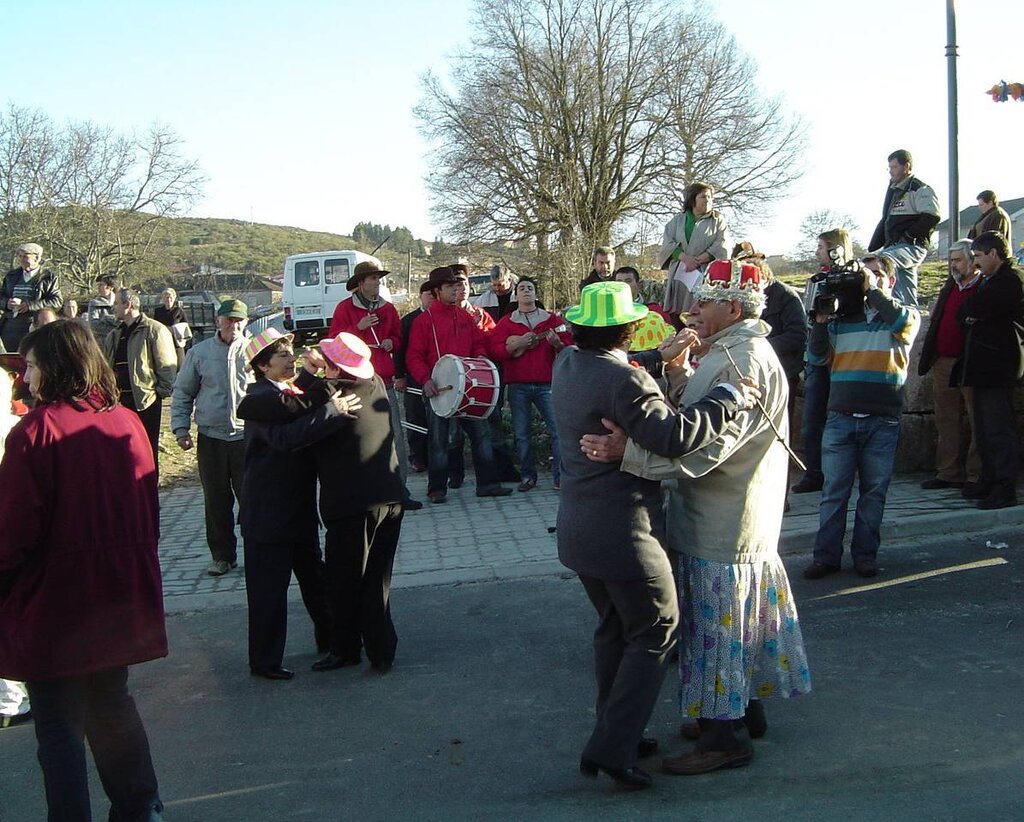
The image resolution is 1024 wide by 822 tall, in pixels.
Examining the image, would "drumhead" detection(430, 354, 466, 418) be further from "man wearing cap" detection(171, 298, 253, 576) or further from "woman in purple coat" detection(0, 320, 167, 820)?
"woman in purple coat" detection(0, 320, 167, 820)

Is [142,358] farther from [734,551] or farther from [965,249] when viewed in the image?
[965,249]

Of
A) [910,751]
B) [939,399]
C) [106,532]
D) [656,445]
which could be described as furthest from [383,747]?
[939,399]

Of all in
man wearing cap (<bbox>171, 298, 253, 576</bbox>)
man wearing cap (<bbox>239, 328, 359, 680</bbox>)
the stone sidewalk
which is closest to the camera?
man wearing cap (<bbox>239, 328, 359, 680</bbox>)

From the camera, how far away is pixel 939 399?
28.4 feet

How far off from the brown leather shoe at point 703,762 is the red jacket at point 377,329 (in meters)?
5.51

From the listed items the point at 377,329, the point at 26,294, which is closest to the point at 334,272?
the point at 26,294

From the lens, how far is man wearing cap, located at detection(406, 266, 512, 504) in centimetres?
932

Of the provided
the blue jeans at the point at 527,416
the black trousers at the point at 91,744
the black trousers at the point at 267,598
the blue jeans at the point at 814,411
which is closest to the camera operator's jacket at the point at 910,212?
the blue jeans at the point at 814,411

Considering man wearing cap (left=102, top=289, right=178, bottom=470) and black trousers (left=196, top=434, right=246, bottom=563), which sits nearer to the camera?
black trousers (left=196, top=434, right=246, bottom=563)

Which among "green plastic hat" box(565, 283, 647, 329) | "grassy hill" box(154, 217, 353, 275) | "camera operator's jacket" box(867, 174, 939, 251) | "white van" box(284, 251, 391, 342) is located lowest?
"green plastic hat" box(565, 283, 647, 329)

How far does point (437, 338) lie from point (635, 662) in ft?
19.2

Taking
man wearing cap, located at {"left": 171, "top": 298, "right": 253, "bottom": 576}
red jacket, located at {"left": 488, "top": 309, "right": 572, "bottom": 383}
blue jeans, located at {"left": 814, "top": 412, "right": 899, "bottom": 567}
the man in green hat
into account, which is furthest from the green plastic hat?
red jacket, located at {"left": 488, "top": 309, "right": 572, "bottom": 383}

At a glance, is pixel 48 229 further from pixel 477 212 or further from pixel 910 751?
pixel 910 751

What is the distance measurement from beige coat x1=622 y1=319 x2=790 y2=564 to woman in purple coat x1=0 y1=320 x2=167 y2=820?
2058mm
